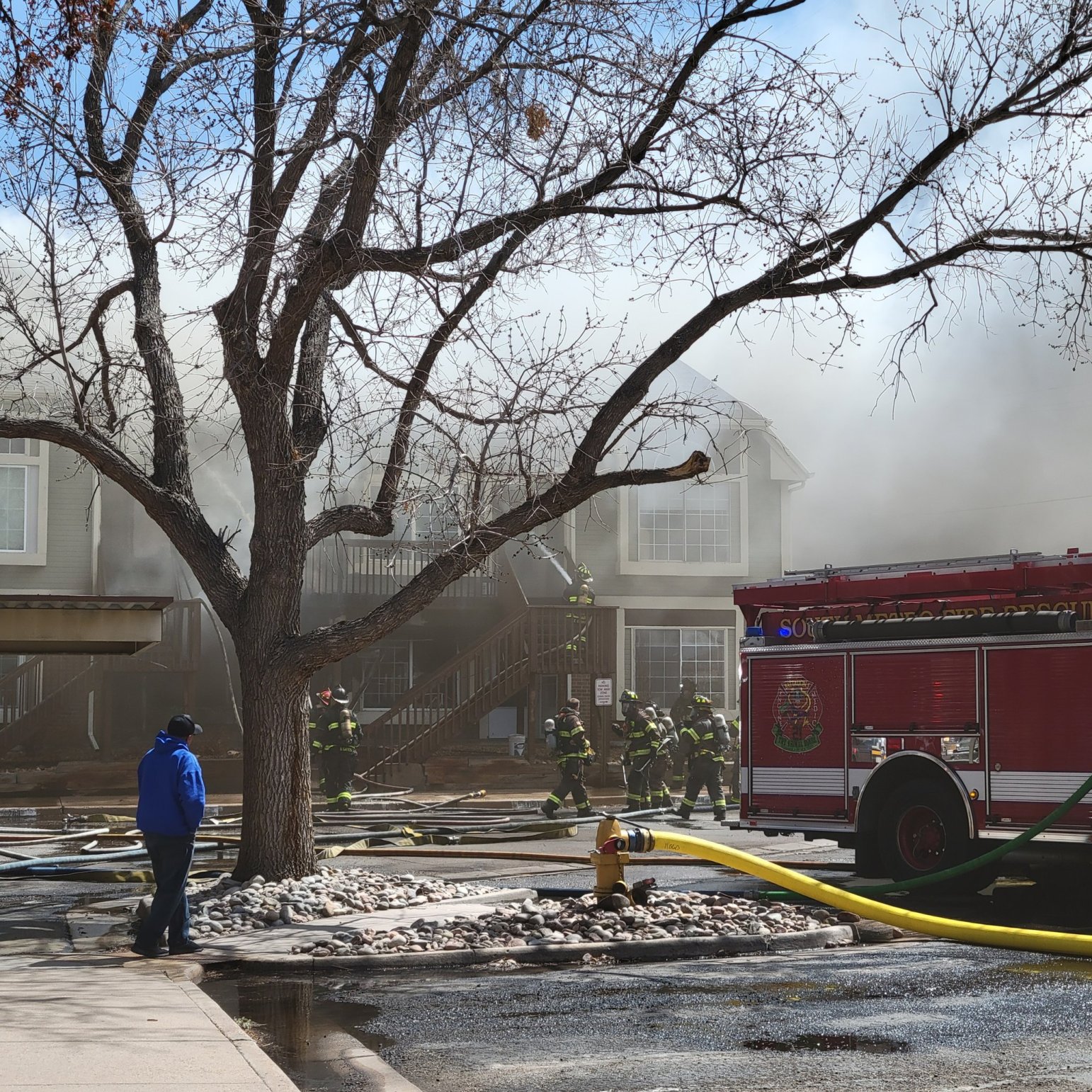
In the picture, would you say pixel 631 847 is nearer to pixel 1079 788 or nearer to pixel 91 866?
pixel 1079 788

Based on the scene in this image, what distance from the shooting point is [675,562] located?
25.0m

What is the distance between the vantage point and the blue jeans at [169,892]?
7418 millimetres

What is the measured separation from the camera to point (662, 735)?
1808 cm

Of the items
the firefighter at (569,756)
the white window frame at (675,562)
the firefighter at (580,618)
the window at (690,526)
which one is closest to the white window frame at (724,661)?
the white window frame at (675,562)

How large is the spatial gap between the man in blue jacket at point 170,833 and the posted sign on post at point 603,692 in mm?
14090

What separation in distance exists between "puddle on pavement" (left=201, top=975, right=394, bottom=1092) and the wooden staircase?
1477 centimetres

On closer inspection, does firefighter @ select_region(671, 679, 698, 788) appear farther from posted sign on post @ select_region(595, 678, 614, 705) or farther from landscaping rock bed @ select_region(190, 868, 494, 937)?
landscaping rock bed @ select_region(190, 868, 494, 937)

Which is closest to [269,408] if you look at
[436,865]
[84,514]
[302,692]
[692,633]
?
[302,692]

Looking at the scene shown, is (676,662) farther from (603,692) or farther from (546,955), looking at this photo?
(546,955)

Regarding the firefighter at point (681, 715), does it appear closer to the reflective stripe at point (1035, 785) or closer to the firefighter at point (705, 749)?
the firefighter at point (705, 749)

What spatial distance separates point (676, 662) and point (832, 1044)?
19.7m

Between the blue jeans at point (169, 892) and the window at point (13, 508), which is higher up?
the window at point (13, 508)

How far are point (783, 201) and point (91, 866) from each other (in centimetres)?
785

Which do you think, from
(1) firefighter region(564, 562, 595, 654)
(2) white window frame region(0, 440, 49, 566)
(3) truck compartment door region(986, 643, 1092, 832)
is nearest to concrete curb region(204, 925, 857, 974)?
(3) truck compartment door region(986, 643, 1092, 832)
